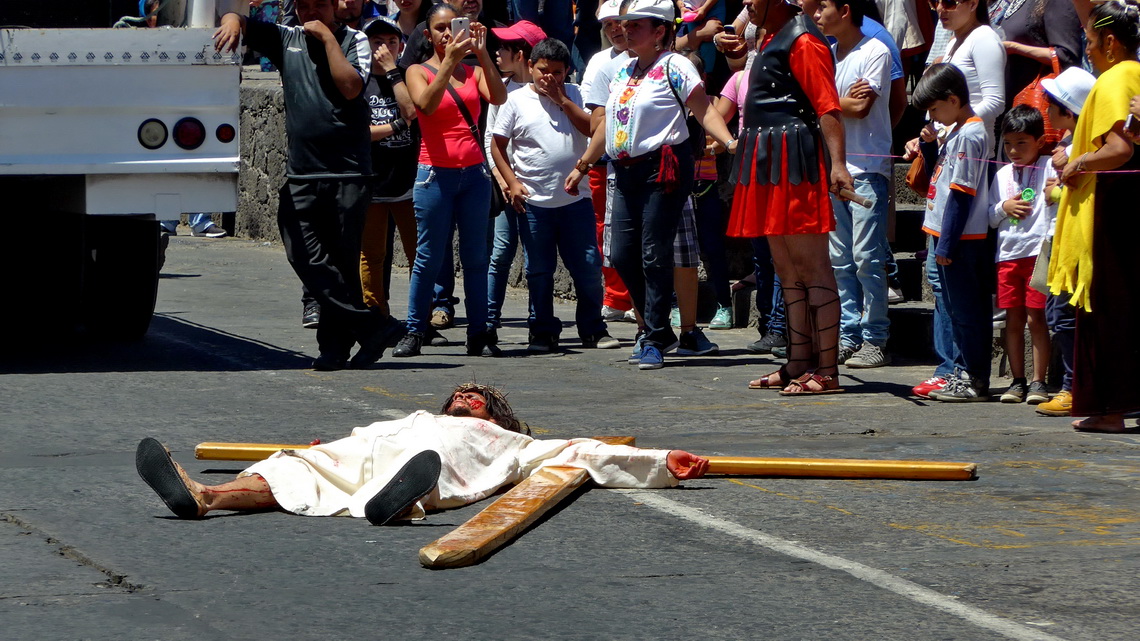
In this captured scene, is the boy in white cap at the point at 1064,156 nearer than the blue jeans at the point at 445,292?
Yes

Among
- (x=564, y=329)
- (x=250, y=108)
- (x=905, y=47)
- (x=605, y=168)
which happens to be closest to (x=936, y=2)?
(x=905, y=47)

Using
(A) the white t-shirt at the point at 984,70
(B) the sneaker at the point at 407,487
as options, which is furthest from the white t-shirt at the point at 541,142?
(B) the sneaker at the point at 407,487

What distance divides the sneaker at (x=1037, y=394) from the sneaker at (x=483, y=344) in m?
3.30

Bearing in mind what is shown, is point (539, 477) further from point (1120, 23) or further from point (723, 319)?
point (723, 319)

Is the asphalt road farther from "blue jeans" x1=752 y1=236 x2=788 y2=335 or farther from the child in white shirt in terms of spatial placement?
"blue jeans" x1=752 y1=236 x2=788 y2=335

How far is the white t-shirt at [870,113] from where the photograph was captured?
992 cm

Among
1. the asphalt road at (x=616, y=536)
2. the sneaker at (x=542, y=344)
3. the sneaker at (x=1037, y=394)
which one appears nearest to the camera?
the asphalt road at (x=616, y=536)

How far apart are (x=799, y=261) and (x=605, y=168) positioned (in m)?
2.88

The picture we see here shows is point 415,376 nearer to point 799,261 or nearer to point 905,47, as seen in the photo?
point 799,261

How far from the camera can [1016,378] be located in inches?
346

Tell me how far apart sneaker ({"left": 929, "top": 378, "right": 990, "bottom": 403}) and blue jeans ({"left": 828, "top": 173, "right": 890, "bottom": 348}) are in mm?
1219

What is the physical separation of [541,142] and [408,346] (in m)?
1.55

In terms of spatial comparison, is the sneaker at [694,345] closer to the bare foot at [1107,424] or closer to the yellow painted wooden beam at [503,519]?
the bare foot at [1107,424]

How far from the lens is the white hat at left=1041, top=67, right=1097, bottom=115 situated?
802cm
